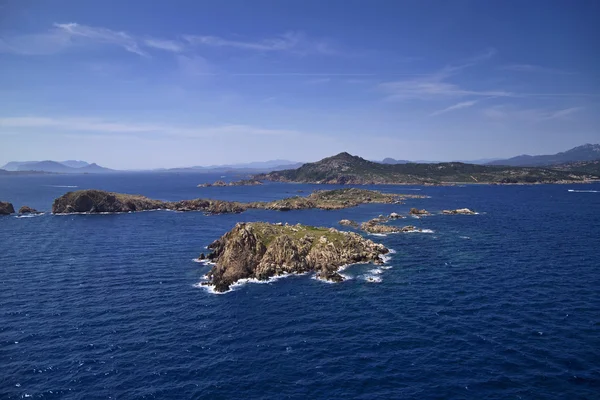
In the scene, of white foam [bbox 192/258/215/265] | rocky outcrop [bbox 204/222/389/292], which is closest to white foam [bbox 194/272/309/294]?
rocky outcrop [bbox 204/222/389/292]

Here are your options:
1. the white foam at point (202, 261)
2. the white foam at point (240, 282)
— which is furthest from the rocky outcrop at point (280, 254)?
the white foam at point (202, 261)

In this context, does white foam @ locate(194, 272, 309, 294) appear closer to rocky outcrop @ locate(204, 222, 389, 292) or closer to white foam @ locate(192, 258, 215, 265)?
rocky outcrop @ locate(204, 222, 389, 292)

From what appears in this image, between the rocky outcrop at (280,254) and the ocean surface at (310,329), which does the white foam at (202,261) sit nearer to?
the rocky outcrop at (280,254)

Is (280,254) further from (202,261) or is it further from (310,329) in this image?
(310,329)

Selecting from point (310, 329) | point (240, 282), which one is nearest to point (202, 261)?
point (240, 282)

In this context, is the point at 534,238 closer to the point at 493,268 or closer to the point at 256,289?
the point at 493,268
